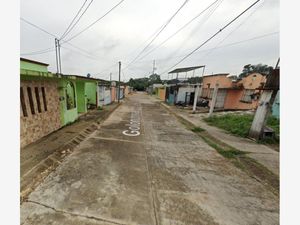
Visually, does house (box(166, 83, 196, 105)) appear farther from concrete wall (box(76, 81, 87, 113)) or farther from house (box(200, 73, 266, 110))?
concrete wall (box(76, 81, 87, 113))

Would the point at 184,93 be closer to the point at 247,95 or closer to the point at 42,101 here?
the point at 247,95

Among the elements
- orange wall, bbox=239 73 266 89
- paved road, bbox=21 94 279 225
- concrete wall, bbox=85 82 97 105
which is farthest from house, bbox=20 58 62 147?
orange wall, bbox=239 73 266 89

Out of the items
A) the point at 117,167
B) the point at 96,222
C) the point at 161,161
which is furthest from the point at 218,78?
the point at 96,222

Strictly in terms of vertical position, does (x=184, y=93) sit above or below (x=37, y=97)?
above

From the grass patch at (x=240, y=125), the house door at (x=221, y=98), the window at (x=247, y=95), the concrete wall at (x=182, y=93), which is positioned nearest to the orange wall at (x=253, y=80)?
the window at (x=247, y=95)

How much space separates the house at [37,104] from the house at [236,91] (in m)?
15.6

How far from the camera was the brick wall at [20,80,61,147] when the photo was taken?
5831mm

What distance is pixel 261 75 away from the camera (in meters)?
15.8

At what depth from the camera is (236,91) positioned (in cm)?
1838

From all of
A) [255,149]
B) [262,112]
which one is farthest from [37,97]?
[262,112]

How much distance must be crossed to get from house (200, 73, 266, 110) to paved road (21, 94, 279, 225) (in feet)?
43.4

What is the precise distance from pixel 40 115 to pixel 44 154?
2159 millimetres

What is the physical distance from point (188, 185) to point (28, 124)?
5.76 m

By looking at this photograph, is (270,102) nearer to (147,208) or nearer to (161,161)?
(161,161)
